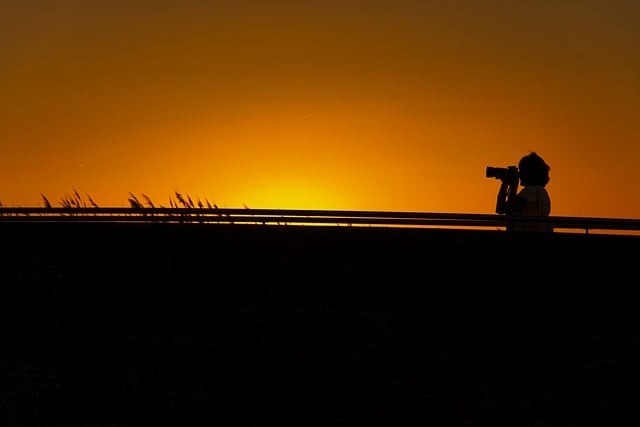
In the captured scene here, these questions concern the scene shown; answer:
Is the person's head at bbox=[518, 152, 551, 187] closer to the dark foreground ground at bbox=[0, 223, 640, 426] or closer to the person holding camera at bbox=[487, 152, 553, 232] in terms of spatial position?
the person holding camera at bbox=[487, 152, 553, 232]

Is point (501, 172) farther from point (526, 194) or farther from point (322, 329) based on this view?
point (322, 329)

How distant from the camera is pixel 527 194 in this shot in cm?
1452

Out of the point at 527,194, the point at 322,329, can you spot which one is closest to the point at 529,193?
the point at 527,194

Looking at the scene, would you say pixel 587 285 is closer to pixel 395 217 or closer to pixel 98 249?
pixel 395 217

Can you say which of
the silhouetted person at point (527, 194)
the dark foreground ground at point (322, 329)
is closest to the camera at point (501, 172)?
the silhouetted person at point (527, 194)

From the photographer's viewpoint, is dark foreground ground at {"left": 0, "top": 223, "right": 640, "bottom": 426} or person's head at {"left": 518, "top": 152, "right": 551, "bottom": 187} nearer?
dark foreground ground at {"left": 0, "top": 223, "right": 640, "bottom": 426}

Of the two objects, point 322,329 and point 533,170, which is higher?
point 533,170

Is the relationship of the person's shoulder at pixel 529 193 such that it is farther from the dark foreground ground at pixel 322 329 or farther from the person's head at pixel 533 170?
the dark foreground ground at pixel 322 329

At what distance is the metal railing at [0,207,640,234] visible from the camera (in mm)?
15297

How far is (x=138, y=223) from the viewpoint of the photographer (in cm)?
1700

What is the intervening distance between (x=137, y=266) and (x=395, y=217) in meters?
2.96

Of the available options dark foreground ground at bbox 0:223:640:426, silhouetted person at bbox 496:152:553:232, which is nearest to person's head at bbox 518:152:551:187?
silhouetted person at bbox 496:152:553:232

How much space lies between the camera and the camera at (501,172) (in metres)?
14.9

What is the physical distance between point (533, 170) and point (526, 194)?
29 centimetres
